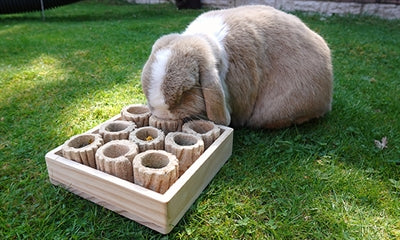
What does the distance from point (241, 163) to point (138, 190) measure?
0.79 metres

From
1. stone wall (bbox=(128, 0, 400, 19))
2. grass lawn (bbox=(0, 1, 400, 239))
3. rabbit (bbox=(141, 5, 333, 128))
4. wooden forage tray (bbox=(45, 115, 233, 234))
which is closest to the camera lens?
wooden forage tray (bbox=(45, 115, 233, 234))

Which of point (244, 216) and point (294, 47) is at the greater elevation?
point (294, 47)

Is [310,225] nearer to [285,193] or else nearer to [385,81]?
[285,193]

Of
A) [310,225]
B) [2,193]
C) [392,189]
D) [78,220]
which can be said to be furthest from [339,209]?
[2,193]

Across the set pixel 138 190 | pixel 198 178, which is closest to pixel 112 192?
pixel 138 190

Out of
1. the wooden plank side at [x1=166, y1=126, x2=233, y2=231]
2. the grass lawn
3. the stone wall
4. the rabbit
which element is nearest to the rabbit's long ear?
the rabbit

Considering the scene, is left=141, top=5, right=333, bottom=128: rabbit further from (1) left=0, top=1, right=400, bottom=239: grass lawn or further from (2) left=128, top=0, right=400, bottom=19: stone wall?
(2) left=128, top=0, right=400, bottom=19: stone wall

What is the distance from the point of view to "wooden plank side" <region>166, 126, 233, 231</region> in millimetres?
1307

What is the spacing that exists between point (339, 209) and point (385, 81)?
2.29 m

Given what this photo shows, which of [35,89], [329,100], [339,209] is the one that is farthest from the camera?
[35,89]

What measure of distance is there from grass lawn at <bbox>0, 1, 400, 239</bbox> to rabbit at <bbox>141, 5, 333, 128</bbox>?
0.71 ft

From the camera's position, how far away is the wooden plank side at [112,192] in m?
1.27

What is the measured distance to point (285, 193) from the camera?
63.9 inches

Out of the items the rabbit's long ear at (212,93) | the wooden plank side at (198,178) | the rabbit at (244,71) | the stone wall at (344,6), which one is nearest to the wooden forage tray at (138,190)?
the wooden plank side at (198,178)
